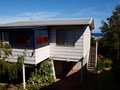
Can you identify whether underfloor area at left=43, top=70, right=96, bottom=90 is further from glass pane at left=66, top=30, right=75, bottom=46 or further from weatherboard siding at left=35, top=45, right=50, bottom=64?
glass pane at left=66, top=30, right=75, bottom=46

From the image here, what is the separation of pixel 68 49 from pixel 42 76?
11.6 feet

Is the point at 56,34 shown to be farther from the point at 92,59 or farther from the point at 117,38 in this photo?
the point at 117,38

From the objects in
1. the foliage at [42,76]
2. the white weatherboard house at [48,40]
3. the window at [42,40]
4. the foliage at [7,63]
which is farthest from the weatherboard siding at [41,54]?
the foliage at [7,63]

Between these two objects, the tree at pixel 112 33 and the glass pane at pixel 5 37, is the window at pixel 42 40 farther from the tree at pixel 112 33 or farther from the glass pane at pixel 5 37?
the tree at pixel 112 33

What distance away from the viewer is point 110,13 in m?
20.2

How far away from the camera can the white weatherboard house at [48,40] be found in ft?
34.9

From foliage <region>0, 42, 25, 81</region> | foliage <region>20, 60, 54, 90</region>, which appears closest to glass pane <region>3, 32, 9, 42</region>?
foliage <region>0, 42, 25, 81</region>

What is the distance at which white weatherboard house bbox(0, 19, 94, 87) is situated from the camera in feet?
34.9

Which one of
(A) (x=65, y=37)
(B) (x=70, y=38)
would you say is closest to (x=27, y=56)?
(A) (x=65, y=37)

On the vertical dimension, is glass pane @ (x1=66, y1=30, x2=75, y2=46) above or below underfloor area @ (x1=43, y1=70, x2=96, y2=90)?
above

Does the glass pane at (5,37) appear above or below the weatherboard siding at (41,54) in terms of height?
above

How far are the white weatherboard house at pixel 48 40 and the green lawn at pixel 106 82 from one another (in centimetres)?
245

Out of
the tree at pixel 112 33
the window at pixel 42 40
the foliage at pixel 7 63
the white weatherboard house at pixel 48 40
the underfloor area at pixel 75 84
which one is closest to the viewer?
the foliage at pixel 7 63

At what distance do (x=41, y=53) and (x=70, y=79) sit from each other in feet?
15.6
